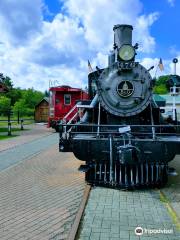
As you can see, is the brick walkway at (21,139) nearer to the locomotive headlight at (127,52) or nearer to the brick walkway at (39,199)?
the brick walkway at (39,199)

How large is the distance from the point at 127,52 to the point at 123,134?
2.21 meters

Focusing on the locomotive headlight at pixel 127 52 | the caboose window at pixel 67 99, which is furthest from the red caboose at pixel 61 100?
the locomotive headlight at pixel 127 52

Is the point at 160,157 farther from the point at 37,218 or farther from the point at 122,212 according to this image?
the point at 37,218

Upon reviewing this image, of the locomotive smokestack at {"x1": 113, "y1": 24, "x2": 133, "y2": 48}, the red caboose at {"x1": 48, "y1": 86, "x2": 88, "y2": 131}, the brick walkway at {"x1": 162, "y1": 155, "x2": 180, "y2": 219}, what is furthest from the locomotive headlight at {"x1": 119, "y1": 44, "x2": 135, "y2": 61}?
the red caboose at {"x1": 48, "y1": 86, "x2": 88, "y2": 131}

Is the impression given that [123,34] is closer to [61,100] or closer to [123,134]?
[123,134]

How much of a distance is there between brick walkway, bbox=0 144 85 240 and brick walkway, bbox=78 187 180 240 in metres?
0.34

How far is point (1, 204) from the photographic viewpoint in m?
7.34

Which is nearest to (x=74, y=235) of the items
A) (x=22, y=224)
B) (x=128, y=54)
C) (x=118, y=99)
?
(x=22, y=224)

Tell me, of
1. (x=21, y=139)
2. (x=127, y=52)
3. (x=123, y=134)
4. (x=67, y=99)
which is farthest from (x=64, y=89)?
(x=123, y=134)

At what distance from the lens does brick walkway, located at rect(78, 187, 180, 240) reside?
18.6 ft

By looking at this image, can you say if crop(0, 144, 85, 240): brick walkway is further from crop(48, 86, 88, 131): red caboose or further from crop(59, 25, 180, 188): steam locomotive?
crop(48, 86, 88, 131): red caboose

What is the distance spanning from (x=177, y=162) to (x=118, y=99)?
4.61 m

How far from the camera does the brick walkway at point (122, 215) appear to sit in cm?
566

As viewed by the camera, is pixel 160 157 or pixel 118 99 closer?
pixel 160 157
